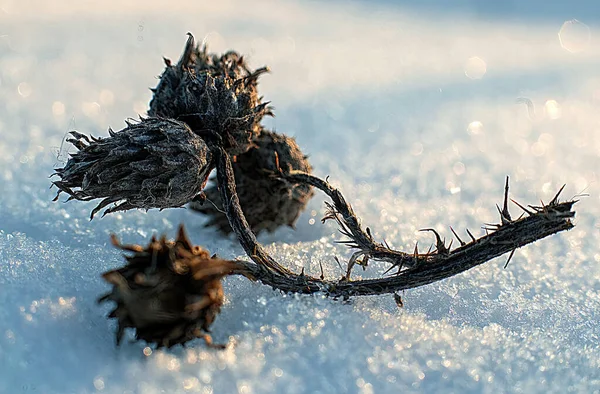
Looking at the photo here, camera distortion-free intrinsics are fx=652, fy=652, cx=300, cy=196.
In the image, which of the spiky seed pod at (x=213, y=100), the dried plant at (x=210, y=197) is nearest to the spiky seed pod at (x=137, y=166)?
the dried plant at (x=210, y=197)

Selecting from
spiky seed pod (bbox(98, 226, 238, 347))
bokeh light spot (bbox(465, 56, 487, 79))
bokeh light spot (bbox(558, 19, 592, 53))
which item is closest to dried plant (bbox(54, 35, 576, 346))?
spiky seed pod (bbox(98, 226, 238, 347))

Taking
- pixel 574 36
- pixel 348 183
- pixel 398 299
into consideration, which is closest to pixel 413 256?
pixel 398 299

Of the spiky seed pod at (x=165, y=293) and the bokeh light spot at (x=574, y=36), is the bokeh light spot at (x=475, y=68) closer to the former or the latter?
the bokeh light spot at (x=574, y=36)

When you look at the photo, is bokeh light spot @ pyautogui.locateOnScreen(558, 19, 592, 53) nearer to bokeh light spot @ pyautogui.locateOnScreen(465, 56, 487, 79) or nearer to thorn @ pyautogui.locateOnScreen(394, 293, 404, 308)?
bokeh light spot @ pyautogui.locateOnScreen(465, 56, 487, 79)

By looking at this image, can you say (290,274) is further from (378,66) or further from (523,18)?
(523,18)

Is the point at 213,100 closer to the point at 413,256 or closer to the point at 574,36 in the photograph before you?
the point at 413,256

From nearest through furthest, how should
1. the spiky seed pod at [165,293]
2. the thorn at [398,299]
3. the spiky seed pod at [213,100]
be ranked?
the spiky seed pod at [165,293] < the thorn at [398,299] < the spiky seed pod at [213,100]
